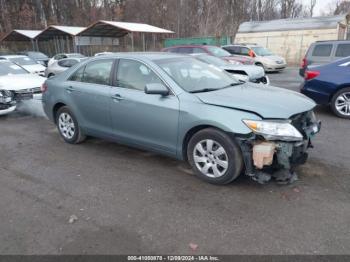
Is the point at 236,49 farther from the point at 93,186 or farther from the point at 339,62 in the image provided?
the point at 93,186

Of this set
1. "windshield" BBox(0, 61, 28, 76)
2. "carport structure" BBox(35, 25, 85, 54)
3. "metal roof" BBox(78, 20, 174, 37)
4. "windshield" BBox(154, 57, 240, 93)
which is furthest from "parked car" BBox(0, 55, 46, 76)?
"carport structure" BBox(35, 25, 85, 54)

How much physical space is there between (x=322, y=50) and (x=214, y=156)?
9.74m

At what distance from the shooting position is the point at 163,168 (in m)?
4.44

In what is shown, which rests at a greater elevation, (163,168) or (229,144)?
(229,144)

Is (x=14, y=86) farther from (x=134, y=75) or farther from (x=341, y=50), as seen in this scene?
(x=341, y=50)

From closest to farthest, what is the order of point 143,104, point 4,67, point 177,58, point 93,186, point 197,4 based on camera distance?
point 93,186 → point 143,104 → point 177,58 → point 4,67 → point 197,4

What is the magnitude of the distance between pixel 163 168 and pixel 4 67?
7.31m

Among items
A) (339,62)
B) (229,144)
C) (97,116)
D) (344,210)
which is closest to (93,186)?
(97,116)

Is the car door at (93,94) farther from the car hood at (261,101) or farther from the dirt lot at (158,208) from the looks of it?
the car hood at (261,101)

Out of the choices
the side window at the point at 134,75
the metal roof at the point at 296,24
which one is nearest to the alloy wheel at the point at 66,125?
the side window at the point at 134,75

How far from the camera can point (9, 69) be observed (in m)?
9.31

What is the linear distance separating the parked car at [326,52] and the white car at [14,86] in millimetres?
8682

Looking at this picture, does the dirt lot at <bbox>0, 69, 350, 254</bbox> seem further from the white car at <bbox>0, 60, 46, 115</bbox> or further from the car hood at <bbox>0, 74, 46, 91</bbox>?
the car hood at <bbox>0, 74, 46, 91</bbox>

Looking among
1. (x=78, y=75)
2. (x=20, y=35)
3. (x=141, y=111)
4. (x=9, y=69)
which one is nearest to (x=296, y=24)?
(x=9, y=69)
